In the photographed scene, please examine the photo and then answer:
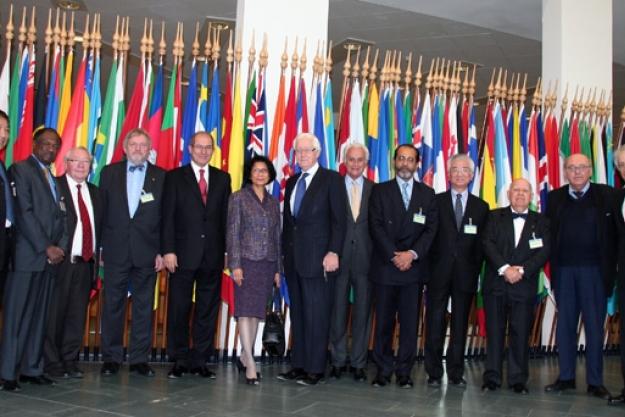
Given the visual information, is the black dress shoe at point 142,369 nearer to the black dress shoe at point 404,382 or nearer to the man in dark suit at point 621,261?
the black dress shoe at point 404,382

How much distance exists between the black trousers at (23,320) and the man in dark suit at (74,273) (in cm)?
25

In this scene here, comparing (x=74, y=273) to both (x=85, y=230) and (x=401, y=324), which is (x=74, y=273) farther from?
(x=401, y=324)

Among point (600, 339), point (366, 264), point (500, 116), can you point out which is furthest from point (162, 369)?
point (500, 116)

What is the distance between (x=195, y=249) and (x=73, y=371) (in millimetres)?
1065

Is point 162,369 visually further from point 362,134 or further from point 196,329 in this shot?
point 362,134

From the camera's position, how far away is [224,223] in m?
4.59

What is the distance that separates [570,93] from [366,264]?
11.6 feet

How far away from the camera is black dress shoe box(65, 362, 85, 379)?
13.9 ft

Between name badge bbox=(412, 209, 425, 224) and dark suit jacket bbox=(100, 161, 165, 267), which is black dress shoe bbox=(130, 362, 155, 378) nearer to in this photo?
dark suit jacket bbox=(100, 161, 165, 267)

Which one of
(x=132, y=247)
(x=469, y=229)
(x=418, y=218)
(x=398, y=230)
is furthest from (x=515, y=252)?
(x=132, y=247)

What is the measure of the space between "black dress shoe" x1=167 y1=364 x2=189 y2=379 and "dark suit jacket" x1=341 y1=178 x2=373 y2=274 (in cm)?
128

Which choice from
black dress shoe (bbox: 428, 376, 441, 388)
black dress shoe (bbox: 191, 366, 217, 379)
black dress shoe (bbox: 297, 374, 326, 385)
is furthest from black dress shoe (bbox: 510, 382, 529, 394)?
black dress shoe (bbox: 191, 366, 217, 379)

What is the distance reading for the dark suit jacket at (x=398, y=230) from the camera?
4398mm

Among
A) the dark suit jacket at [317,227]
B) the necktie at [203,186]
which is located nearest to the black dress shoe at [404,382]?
the dark suit jacket at [317,227]
